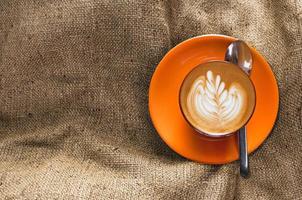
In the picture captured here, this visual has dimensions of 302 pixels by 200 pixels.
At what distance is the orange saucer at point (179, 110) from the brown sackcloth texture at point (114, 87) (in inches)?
1.1

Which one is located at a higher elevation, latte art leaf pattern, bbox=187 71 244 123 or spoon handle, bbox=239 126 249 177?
A: latte art leaf pattern, bbox=187 71 244 123

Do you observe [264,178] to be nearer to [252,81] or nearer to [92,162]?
[252,81]

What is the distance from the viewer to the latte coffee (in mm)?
Answer: 812

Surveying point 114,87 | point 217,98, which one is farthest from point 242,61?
point 114,87

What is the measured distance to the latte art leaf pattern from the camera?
81cm

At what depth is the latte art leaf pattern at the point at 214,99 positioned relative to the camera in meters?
0.81

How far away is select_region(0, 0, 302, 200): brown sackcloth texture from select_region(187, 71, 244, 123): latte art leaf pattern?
9cm

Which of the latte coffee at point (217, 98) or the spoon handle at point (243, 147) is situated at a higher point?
the latte coffee at point (217, 98)

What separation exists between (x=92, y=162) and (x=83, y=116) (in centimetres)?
9

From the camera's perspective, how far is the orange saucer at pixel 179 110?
0.84m

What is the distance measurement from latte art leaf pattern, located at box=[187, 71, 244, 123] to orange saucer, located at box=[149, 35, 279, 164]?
0.14ft

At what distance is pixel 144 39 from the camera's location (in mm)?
882

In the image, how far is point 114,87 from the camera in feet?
2.96

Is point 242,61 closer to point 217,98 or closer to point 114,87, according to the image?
point 217,98
